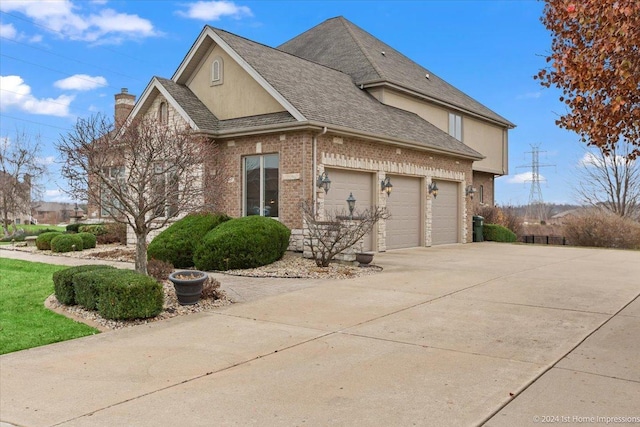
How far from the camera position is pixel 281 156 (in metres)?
14.9

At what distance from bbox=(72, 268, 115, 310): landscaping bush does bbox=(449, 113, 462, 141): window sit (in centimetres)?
2013

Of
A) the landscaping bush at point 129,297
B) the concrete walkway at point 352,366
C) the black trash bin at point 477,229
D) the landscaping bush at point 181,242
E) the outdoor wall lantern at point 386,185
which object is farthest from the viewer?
the black trash bin at point 477,229

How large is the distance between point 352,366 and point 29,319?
16.9 feet

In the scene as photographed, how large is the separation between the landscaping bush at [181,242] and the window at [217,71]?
547cm

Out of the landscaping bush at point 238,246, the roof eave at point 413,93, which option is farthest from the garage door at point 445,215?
the landscaping bush at point 238,246

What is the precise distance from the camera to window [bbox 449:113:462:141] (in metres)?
25.1

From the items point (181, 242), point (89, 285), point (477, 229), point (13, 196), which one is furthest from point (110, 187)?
point (13, 196)

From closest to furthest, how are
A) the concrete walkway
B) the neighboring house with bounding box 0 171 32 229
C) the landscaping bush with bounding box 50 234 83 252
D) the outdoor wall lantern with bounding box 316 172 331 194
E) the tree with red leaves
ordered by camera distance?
the concrete walkway
the tree with red leaves
the outdoor wall lantern with bounding box 316 172 331 194
the landscaping bush with bounding box 50 234 83 252
the neighboring house with bounding box 0 171 32 229

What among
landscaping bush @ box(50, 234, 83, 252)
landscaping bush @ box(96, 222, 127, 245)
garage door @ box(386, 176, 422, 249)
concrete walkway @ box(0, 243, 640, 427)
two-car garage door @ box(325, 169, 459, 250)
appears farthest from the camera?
landscaping bush @ box(96, 222, 127, 245)

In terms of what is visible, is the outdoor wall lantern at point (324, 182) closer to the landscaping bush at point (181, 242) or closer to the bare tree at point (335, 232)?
the bare tree at point (335, 232)

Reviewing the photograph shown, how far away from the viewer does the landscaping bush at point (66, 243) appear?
17.4 meters

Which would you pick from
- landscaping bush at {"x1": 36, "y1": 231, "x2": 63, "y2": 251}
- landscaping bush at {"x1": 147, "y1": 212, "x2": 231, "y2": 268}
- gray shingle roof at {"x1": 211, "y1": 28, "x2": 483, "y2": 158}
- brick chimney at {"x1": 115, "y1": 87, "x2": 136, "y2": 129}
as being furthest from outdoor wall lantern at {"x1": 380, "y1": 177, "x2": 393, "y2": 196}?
brick chimney at {"x1": 115, "y1": 87, "x2": 136, "y2": 129}

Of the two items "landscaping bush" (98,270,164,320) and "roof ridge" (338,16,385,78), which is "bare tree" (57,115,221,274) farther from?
"roof ridge" (338,16,385,78)

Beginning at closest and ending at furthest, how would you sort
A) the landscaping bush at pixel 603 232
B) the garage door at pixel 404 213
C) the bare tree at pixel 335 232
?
the bare tree at pixel 335 232
the garage door at pixel 404 213
the landscaping bush at pixel 603 232
